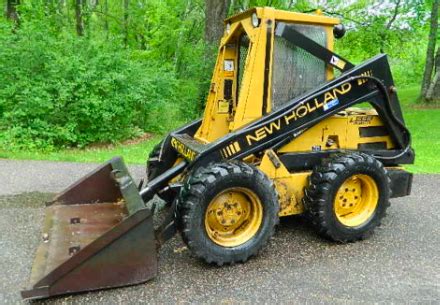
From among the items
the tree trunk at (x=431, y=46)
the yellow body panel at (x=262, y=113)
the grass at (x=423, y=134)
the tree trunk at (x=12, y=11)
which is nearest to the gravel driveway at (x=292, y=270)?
the yellow body panel at (x=262, y=113)

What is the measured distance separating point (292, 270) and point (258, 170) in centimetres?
92

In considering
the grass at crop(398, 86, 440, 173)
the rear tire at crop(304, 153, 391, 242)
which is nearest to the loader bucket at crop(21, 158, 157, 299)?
the rear tire at crop(304, 153, 391, 242)

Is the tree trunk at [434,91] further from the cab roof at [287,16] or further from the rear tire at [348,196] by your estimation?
the rear tire at [348,196]

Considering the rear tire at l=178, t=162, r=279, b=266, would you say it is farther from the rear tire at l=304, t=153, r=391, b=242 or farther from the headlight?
the headlight

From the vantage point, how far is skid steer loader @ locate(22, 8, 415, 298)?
3678 mm

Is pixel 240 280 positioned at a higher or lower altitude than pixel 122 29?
lower

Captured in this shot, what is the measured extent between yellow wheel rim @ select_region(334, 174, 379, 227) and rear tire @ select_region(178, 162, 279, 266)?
0.88m

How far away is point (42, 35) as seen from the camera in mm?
10062

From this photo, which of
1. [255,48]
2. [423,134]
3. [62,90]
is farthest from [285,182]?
[423,134]

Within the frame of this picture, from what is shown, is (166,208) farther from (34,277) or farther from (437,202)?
(437,202)

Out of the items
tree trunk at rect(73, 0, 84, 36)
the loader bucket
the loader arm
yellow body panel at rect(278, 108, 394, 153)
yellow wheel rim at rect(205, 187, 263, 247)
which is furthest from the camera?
tree trunk at rect(73, 0, 84, 36)

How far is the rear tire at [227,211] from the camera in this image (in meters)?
3.79

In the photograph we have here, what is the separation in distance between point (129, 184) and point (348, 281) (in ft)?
7.00

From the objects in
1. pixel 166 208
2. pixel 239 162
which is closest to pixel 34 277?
pixel 239 162
